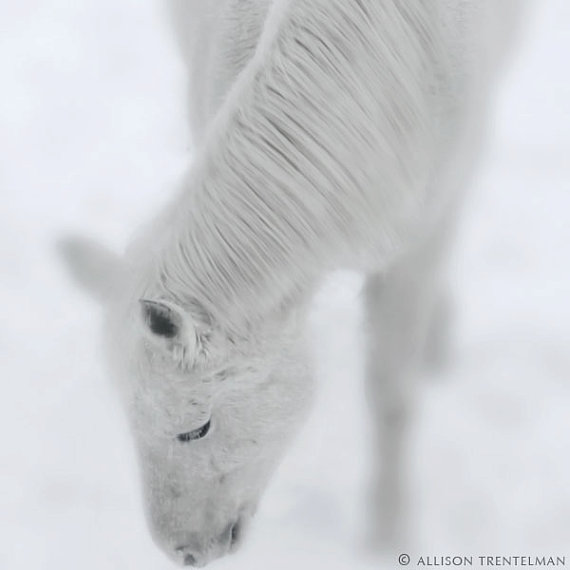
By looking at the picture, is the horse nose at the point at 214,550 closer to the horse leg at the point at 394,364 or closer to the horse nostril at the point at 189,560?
the horse nostril at the point at 189,560

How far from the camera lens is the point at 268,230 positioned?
1.24 m

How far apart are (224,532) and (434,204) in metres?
0.68

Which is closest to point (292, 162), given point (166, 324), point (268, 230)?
point (268, 230)

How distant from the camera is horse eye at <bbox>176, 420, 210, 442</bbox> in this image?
134cm

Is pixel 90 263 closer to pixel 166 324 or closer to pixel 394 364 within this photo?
pixel 166 324

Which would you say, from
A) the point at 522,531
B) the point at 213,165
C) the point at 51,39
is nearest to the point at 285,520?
the point at 522,531

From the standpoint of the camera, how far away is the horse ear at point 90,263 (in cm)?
143

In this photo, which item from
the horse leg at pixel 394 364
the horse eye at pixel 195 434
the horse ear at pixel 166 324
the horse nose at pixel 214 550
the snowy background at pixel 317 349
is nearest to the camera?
the horse ear at pixel 166 324

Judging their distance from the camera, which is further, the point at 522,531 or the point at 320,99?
the point at 522,531

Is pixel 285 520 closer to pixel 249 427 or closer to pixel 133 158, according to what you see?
pixel 249 427

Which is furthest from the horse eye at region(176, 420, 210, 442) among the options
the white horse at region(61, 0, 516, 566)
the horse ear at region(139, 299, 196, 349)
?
the horse ear at region(139, 299, 196, 349)

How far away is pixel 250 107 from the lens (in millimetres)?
1246

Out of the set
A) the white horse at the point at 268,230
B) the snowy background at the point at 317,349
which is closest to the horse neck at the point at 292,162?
Answer: the white horse at the point at 268,230

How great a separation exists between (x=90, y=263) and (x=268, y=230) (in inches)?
13.8
